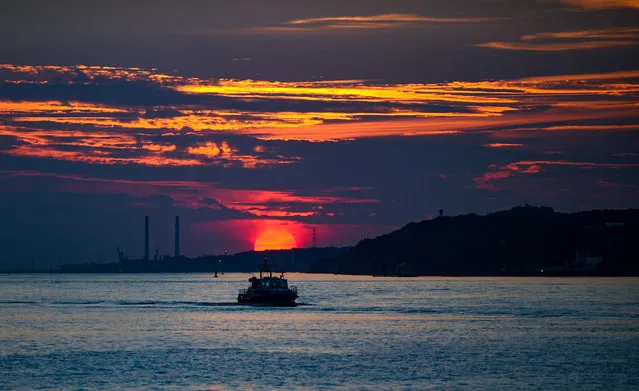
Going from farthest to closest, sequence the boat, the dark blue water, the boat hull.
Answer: the boat → the boat hull → the dark blue water

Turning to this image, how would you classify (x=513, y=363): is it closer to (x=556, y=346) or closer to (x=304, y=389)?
(x=556, y=346)

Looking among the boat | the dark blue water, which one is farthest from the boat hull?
the dark blue water

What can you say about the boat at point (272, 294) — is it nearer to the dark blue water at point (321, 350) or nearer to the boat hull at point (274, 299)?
the boat hull at point (274, 299)

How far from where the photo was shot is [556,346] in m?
105

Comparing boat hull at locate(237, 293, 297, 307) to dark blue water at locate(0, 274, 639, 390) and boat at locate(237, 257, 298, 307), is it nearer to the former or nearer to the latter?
boat at locate(237, 257, 298, 307)

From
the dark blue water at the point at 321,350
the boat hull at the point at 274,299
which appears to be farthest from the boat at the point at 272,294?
the dark blue water at the point at 321,350

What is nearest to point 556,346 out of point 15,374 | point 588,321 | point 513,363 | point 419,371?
point 513,363

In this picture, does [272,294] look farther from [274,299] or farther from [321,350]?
[321,350]

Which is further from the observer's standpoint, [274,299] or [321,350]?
[274,299]

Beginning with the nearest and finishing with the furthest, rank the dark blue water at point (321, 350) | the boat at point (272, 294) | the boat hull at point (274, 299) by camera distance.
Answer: the dark blue water at point (321, 350) → the boat hull at point (274, 299) → the boat at point (272, 294)

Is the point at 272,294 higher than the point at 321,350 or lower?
higher

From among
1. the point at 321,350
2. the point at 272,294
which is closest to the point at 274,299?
the point at 272,294

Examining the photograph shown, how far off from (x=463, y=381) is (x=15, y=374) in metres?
32.8

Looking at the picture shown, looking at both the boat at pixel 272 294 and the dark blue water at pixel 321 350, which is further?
the boat at pixel 272 294
